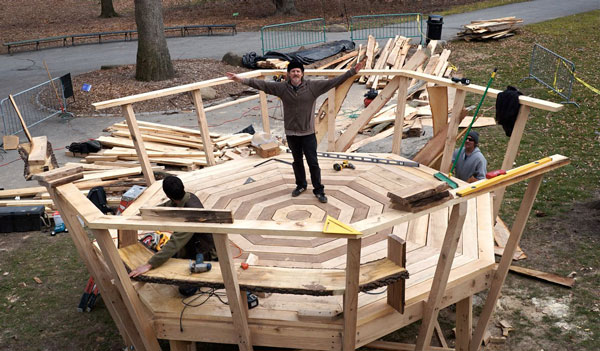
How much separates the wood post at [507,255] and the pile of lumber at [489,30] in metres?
17.1

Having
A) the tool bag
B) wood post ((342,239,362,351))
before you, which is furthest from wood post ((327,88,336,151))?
wood post ((342,239,362,351))

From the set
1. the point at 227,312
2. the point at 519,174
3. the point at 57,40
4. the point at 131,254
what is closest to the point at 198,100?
the point at 131,254

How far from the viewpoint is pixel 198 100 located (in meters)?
8.04

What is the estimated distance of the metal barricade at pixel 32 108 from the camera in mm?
14055

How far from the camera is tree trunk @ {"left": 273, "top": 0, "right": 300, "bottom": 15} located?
99.7 ft

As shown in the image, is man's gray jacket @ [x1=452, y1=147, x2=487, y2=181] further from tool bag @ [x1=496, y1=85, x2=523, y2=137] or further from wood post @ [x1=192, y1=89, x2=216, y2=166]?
wood post @ [x1=192, y1=89, x2=216, y2=166]

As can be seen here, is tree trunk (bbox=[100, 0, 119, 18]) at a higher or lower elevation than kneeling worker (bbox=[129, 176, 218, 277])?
higher

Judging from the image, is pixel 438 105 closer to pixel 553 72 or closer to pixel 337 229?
pixel 337 229

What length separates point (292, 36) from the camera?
2367 cm

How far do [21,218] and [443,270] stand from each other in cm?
705

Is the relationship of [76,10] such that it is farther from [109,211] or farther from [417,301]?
[417,301]

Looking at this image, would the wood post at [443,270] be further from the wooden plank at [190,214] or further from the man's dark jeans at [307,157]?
the man's dark jeans at [307,157]

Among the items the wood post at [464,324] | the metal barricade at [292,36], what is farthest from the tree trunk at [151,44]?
the wood post at [464,324]

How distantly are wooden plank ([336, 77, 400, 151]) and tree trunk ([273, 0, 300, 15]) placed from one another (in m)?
22.7
